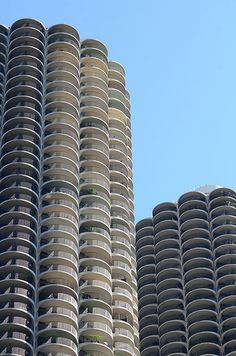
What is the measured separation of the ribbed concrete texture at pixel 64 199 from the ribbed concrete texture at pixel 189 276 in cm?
1333

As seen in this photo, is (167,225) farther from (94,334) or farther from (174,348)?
(94,334)

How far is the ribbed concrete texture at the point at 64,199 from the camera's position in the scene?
107 m

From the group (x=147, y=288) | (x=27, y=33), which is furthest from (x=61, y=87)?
(x=147, y=288)

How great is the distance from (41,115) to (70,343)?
A: 118ft

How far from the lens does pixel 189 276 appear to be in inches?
5620

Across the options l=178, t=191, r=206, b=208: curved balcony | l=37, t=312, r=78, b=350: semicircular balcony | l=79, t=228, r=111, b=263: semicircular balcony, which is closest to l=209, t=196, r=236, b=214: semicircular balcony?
l=178, t=191, r=206, b=208: curved balcony

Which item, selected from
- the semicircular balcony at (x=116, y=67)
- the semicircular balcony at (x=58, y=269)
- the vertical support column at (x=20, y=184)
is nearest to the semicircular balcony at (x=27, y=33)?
the vertical support column at (x=20, y=184)

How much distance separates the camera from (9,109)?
5079 inches

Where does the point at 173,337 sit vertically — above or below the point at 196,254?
below

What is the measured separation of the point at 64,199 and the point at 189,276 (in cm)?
3135

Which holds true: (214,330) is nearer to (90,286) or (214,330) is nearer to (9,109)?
(90,286)

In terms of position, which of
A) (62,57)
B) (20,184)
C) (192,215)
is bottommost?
(20,184)

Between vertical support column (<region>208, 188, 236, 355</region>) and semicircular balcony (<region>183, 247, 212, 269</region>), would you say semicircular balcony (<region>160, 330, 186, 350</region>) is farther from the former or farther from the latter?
semicircular balcony (<region>183, 247, 212, 269</region>)

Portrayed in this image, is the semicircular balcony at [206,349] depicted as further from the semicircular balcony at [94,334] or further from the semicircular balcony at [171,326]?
the semicircular balcony at [94,334]
